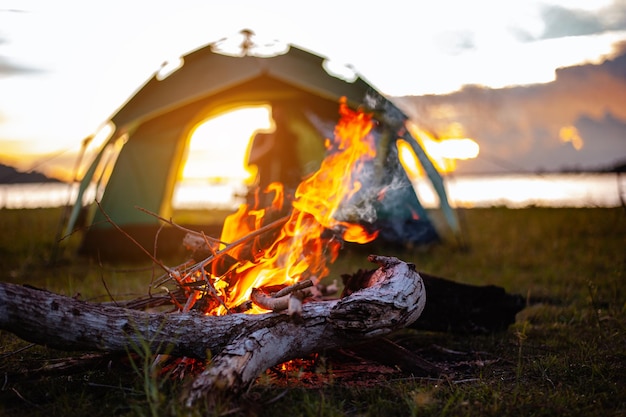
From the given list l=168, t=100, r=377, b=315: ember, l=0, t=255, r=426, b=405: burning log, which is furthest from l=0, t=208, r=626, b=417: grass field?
l=168, t=100, r=377, b=315: ember

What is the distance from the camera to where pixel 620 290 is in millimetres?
5684

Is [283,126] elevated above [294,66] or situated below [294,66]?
below

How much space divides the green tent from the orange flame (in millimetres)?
2910

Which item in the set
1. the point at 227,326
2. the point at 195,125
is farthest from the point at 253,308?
the point at 195,125

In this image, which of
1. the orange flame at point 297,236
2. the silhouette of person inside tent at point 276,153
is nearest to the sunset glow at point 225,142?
the silhouette of person inside tent at point 276,153

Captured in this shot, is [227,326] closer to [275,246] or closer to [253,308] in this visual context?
[253,308]

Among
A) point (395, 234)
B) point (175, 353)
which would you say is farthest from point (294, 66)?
point (175, 353)

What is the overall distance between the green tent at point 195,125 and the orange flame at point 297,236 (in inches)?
115

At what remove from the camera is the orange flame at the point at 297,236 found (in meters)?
3.81

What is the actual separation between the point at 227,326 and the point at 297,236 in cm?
102

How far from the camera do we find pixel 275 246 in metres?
3.99

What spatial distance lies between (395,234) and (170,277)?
5019 mm

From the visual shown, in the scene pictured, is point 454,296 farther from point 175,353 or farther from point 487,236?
point 487,236

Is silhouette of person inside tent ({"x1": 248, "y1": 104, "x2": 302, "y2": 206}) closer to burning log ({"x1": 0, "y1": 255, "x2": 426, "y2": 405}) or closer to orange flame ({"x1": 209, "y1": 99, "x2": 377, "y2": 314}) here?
orange flame ({"x1": 209, "y1": 99, "x2": 377, "y2": 314})
